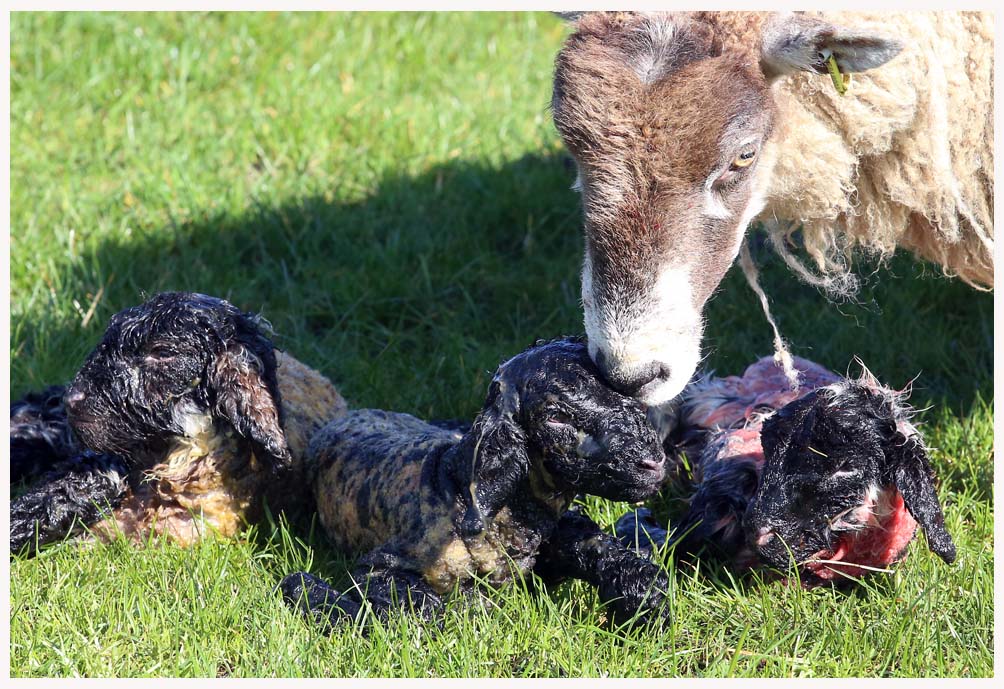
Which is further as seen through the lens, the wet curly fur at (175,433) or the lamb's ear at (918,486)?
the wet curly fur at (175,433)

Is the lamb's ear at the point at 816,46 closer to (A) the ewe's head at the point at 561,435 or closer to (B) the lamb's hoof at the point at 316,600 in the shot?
(A) the ewe's head at the point at 561,435

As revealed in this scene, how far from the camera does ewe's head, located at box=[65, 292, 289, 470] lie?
398 cm

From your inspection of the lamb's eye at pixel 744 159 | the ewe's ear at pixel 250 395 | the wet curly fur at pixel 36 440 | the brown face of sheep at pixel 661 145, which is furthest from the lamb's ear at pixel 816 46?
the wet curly fur at pixel 36 440

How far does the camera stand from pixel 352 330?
19.0ft

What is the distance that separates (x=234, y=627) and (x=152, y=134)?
14.0 feet

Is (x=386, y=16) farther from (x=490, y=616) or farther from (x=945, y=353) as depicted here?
(x=490, y=616)

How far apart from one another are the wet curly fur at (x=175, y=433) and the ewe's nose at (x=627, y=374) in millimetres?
1230

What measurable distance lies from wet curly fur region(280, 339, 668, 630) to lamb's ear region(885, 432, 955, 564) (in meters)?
0.77

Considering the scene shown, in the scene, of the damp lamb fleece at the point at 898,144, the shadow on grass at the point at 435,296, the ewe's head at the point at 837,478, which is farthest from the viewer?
the shadow on grass at the point at 435,296

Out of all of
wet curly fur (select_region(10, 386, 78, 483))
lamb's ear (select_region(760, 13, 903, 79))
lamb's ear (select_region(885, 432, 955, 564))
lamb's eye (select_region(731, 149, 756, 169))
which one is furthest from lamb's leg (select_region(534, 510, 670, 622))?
wet curly fur (select_region(10, 386, 78, 483))

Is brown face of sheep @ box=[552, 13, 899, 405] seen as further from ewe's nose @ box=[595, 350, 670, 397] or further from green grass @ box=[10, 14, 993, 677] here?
green grass @ box=[10, 14, 993, 677]

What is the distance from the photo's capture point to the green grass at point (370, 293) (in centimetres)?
359

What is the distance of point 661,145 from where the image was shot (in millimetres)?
3504

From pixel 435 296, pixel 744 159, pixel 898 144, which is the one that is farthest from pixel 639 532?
pixel 435 296
